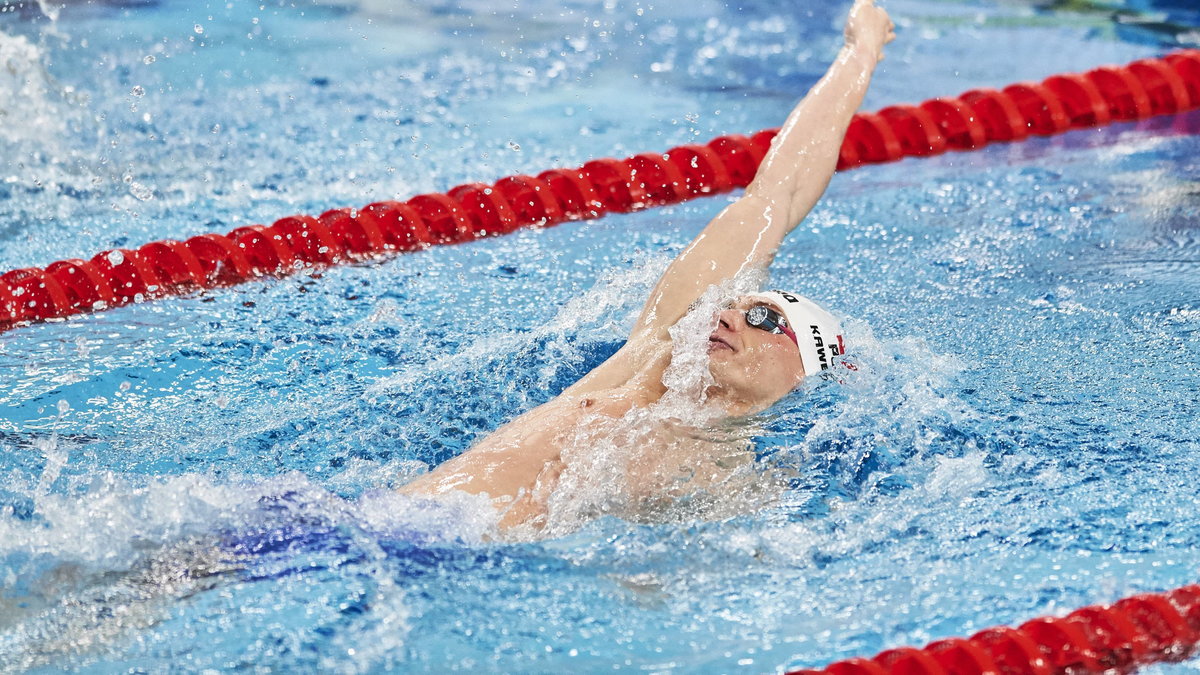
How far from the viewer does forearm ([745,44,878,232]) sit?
309 cm

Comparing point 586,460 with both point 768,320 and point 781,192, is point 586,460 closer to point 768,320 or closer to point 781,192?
point 768,320

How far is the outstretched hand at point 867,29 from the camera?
318 cm

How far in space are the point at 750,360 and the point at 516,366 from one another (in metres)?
0.79

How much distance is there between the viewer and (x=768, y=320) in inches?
106

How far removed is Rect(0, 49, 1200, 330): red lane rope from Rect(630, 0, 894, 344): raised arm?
4.01ft

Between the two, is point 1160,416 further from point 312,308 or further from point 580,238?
point 312,308

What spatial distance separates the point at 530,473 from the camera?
252 cm

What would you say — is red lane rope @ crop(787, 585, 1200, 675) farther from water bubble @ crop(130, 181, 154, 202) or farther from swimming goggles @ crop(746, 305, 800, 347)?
water bubble @ crop(130, 181, 154, 202)

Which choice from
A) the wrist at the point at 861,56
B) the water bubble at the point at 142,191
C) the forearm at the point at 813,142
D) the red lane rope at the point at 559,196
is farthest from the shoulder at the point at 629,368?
the water bubble at the point at 142,191

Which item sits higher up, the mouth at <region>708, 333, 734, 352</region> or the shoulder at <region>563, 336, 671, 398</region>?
the mouth at <region>708, 333, 734, 352</region>

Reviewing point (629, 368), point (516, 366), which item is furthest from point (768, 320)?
point (516, 366)

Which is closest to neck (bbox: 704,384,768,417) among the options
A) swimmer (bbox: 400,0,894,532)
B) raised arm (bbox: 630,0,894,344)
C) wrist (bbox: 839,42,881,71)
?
swimmer (bbox: 400,0,894,532)

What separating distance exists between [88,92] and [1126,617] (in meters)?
4.75

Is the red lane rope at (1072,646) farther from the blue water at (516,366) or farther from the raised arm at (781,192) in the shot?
the raised arm at (781,192)
